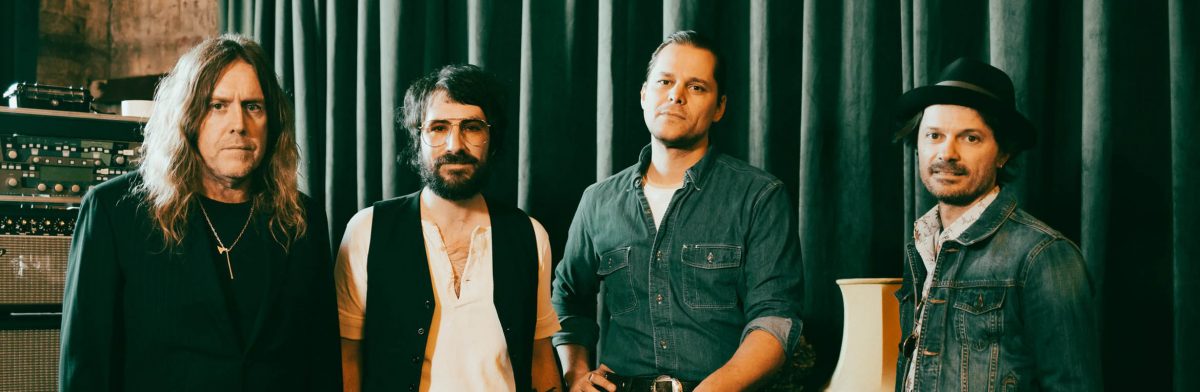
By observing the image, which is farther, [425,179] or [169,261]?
[425,179]

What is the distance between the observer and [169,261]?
172 centimetres

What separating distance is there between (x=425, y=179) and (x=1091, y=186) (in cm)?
135

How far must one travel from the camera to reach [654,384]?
1793 mm

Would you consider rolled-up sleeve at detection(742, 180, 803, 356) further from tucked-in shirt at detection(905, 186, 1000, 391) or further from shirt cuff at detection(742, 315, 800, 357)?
tucked-in shirt at detection(905, 186, 1000, 391)

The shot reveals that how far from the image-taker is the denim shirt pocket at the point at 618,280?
75.5 inches

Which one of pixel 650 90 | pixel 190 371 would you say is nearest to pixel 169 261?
pixel 190 371

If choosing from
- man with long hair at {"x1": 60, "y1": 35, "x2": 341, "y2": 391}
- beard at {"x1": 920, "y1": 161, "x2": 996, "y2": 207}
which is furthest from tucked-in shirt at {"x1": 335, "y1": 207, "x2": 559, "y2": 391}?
beard at {"x1": 920, "y1": 161, "x2": 996, "y2": 207}

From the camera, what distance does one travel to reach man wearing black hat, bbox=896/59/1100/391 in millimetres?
1490

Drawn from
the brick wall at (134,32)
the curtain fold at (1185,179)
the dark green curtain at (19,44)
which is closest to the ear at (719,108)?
the curtain fold at (1185,179)

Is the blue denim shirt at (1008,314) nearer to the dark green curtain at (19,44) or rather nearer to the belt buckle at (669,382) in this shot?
the belt buckle at (669,382)

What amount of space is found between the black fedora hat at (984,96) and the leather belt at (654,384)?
0.67 meters

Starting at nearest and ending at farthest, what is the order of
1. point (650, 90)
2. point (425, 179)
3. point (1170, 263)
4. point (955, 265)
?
point (955, 265) < point (1170, 263) < point (650, 90) < point (425, 179)

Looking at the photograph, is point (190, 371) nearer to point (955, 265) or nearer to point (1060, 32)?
point (955, 265)

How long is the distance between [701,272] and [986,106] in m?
A: 0.60
